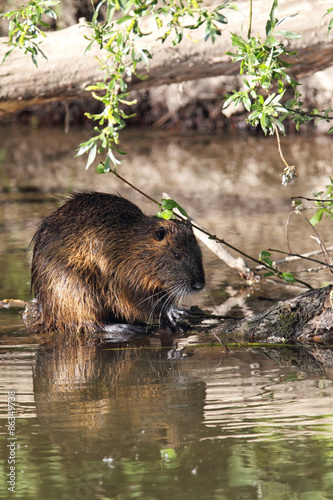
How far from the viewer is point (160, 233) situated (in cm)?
404

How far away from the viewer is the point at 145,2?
2.82 m

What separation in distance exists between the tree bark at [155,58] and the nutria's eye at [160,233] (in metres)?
1.88

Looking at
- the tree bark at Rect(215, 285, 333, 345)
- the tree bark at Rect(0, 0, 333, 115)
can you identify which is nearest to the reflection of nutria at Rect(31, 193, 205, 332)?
the tree bark at Rect(215, 285, 333, 345)

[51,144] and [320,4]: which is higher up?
[320,4]

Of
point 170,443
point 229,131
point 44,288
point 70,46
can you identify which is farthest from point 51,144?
point 170,443

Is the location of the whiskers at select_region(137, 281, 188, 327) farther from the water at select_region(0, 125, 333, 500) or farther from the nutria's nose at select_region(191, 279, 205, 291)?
the water at select_region(0, 125, 333, 500)

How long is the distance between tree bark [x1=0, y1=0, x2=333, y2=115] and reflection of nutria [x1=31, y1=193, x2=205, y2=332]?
174 centimetres

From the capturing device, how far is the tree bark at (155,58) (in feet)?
18.0

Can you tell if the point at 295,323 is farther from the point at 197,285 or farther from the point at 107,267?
the point at 107,267

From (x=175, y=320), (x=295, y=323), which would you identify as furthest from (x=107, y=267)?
(x=295, y=323)

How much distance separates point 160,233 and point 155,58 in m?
1.90

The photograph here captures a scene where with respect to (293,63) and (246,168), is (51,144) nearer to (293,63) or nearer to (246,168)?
(246,168)

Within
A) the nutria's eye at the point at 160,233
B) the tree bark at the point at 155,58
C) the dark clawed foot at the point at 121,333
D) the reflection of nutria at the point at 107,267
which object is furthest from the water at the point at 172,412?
the tree bark at the point at 155,58

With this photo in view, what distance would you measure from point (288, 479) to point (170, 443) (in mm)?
413
